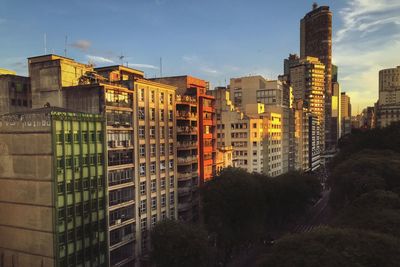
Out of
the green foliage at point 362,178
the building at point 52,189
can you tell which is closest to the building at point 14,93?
the building at point 52,189

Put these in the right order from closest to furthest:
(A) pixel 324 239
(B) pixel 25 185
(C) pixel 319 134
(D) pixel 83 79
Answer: (A) pixel 324 239
(B) pixel 25 185
(D) pixel 83 79
(C) pixel 319 134

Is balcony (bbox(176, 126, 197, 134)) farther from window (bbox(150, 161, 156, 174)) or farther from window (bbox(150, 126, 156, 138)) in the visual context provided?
window (bbox(150, 161, 156, 174))

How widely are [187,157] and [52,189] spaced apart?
29324 millimetres

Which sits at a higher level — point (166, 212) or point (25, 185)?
point (25, 185)

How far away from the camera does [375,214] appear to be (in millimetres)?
34156

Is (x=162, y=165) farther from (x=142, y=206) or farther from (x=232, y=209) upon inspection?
(x=232, y=209)

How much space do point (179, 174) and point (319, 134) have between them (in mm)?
142213

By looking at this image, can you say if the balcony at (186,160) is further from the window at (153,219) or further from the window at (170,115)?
the window at (153,219)

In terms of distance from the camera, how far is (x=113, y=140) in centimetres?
4862

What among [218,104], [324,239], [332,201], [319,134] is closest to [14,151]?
[324,239]

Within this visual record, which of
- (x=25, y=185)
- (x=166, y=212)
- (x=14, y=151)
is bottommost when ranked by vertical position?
(x=166, y=212)

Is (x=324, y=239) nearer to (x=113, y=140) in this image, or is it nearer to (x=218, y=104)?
(x=113, y=140)

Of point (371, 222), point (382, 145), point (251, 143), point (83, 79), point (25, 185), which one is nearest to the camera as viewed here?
point (371, 222)

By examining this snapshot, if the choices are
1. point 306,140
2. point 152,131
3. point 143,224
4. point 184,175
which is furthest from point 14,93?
point 306,140
